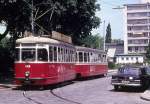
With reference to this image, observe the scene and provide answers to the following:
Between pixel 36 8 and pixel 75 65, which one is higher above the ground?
pixel 36 8

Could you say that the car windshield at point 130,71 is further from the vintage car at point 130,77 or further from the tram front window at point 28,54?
the tram front window at point 28,54

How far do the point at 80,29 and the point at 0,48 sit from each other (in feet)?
30.4

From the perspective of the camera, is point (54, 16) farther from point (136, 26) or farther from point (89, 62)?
point (136, 26)

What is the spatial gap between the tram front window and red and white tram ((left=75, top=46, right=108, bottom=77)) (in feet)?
36.3

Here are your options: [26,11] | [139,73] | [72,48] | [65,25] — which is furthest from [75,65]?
[65,25]

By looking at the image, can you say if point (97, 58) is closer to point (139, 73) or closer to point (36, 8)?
point (36, 8)

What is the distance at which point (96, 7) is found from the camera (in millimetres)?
52094

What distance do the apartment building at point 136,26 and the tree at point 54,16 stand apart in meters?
123

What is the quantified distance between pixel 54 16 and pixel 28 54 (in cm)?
1851

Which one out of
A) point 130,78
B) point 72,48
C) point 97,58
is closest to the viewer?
point 130,78

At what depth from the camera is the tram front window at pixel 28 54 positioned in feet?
90.5

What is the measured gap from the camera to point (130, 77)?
1093 inches

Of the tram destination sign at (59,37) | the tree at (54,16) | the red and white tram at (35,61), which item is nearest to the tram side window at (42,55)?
the red and white tram at (35,61)

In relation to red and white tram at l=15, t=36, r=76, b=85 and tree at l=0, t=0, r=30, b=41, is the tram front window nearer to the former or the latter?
red and white tram at l=15, t=36, r=76, b=85
